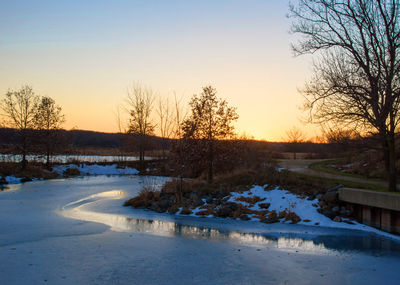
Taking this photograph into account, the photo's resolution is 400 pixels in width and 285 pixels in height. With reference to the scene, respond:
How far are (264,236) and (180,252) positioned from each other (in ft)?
10.8

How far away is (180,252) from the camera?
31.0 ft

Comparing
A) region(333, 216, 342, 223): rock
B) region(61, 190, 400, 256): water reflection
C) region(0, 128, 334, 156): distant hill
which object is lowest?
region(61, 190, 400, 256): water reflection

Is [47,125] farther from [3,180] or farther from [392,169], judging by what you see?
[392,169]

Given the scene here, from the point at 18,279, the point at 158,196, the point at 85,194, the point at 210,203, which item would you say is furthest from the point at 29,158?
the point at 18,279

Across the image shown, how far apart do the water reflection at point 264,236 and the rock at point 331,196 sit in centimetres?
194

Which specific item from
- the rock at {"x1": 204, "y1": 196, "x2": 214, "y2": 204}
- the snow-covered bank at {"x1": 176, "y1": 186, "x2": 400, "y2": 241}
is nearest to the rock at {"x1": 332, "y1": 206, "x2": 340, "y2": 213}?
the snow-covered bank at {"x1": 176, "y1": 186, "x2": 400, "y2": 241}

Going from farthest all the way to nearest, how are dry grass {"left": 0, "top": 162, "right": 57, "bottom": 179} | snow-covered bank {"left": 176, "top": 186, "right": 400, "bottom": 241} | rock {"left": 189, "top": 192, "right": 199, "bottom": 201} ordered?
1. dry grass {"left": 0, "top": 162, "right": 57, "bottom": 179}
2. rock {"left": 189, "top": 192, "right": 199, "bottom": 201}
3. snow-covered bank {"left": 176, "top": 186, "right": 400, "bottom": 241}

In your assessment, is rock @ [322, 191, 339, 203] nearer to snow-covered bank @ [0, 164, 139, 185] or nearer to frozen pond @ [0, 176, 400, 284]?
frozen pond @ [0, 176, 400, 284]

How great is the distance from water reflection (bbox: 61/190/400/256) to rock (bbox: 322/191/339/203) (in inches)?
76.5

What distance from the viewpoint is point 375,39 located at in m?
12.4

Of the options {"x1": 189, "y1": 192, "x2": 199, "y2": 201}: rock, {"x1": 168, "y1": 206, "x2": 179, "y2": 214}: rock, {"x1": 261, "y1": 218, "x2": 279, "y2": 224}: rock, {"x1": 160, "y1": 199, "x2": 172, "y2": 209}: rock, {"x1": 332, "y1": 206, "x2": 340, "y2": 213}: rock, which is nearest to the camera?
{"x1": 332, "y1": 206, "x2": 340, "y2": 213}: rock

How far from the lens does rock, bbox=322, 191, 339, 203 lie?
13633mm

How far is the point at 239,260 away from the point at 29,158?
118 ft

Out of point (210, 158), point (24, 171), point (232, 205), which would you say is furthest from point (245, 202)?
point (24, 171)
